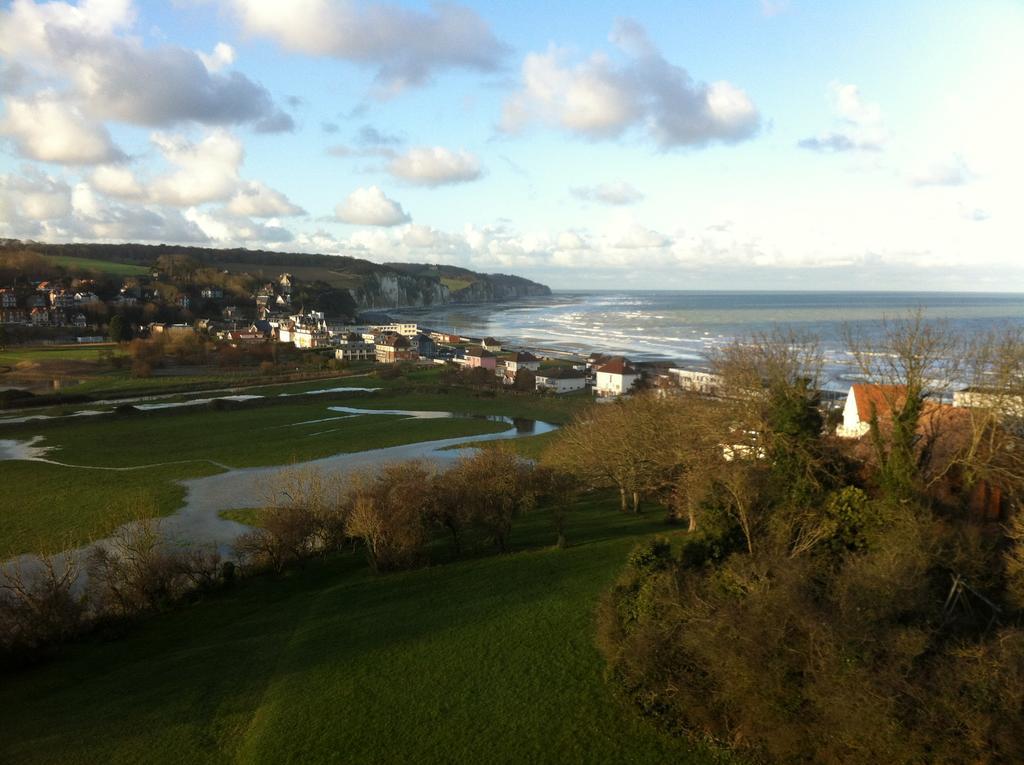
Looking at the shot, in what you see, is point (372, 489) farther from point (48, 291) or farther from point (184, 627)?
point (48, 291)

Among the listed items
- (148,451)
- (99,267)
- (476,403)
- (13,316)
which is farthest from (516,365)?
(99,267)

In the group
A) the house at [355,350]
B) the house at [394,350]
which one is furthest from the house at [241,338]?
the house at [394,350]

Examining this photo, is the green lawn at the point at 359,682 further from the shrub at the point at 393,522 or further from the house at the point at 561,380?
the house at the point at 561,380

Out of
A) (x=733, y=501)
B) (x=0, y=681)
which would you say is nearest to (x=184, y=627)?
(x=0, y=681)

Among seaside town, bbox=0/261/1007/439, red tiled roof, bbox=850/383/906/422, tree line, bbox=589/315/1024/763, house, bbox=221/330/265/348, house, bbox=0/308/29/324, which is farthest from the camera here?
house, bbox=0/308/29/324

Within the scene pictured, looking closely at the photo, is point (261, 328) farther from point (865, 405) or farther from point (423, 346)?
point (865, 405)

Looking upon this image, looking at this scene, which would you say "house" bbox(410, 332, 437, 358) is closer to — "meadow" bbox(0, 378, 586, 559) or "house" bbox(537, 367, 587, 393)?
"meadow" bbox(0, 378, 586, 559)

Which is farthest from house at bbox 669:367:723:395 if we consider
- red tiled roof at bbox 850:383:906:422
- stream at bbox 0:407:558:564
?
stream at bbox 0:407:558:564

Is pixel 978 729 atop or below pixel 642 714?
atop
